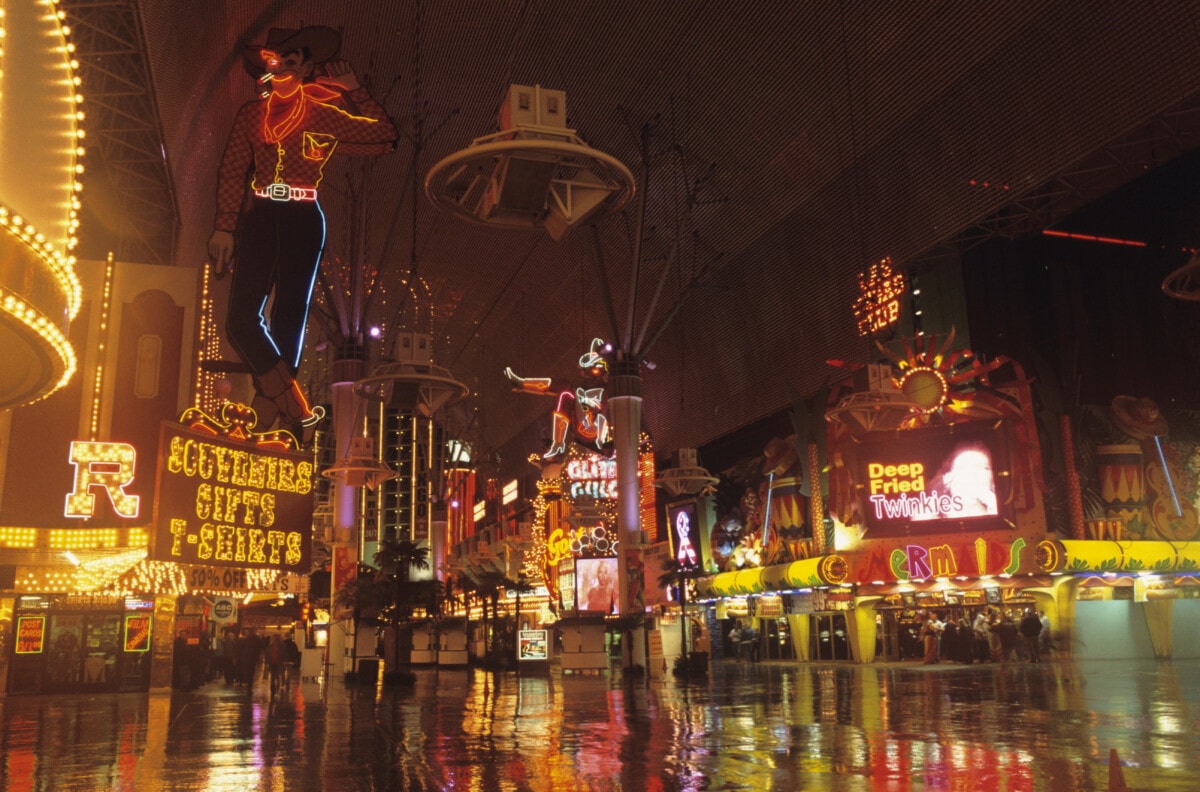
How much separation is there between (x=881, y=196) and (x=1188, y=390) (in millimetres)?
13246

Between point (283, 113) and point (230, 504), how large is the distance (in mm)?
8251

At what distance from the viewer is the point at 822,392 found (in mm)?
35062

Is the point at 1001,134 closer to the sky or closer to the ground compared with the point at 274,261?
closer to the sky

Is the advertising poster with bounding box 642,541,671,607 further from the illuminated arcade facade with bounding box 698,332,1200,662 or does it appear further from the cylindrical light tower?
the cylindrical light tower

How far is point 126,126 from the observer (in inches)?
1353

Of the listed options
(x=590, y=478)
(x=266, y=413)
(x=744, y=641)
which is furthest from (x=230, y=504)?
(x=744, y=641)

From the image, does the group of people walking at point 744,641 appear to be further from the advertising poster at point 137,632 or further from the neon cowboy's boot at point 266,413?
the advertising poster at point 137,632

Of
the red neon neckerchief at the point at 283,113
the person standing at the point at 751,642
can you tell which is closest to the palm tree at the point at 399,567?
the red neon neckerchief at the point at 283,113

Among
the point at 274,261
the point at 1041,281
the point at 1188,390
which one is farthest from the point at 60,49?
the point at 1188,390

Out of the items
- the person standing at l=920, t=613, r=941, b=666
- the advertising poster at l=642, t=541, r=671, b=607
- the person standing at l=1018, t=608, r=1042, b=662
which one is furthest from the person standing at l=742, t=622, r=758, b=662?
the person standing at l=1018, t=608, r=1042, b=662

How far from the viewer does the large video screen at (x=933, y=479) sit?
3119cm

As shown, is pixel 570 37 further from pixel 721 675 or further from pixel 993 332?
pixel 721 675

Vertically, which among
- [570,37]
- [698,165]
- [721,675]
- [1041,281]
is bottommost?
[721,675]

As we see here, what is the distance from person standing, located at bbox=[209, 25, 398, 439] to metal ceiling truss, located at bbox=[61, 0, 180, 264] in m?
4.79
